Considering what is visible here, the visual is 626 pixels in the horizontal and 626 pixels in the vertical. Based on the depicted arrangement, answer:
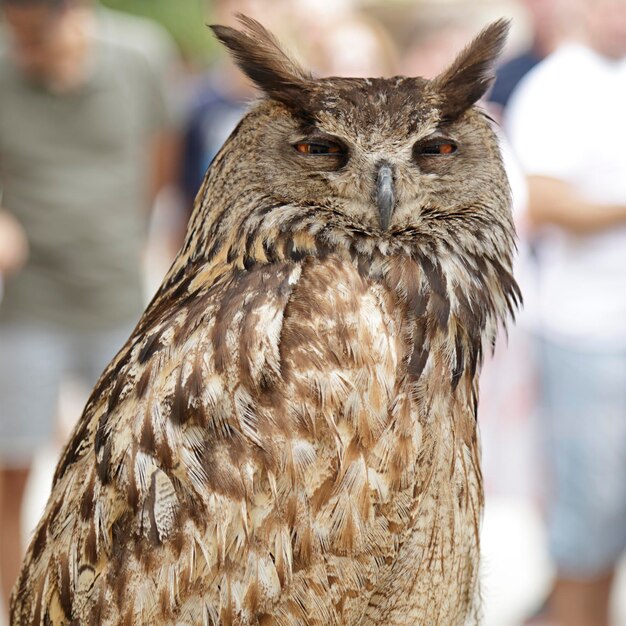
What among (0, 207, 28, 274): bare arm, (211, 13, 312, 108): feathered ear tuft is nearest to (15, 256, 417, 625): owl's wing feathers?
(211, 13, 312, 108): feathered ear tuft

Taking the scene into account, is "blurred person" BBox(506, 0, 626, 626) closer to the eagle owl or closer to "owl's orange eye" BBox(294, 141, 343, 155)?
the eagle owl

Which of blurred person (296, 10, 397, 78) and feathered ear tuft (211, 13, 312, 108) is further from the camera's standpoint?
blurred person (296, 10, 397, 78)

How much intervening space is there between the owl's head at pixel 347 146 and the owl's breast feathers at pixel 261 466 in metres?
0.18

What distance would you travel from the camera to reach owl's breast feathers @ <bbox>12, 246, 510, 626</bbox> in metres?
2.15

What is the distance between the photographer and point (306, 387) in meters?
2.17

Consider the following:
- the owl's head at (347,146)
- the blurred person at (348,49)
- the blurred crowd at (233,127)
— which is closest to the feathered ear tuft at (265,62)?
the owl's head at (347,146)

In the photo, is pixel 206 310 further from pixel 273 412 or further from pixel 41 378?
pixel 41 378

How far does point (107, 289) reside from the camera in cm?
490

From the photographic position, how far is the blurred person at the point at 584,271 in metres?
3.99

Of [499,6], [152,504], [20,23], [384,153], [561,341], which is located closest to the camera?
[152,504]

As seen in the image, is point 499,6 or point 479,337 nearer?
point 479,337

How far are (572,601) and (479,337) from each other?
2.20 metres

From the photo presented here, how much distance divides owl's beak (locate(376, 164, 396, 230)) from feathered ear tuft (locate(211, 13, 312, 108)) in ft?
0.77

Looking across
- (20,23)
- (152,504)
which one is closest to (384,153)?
(152,504)
